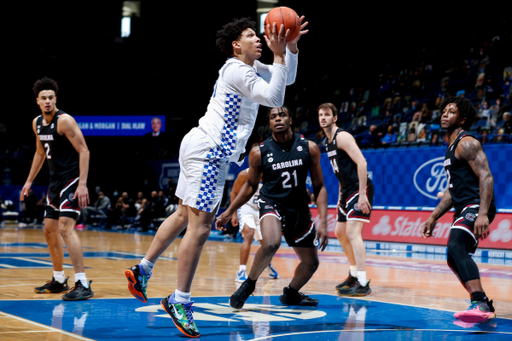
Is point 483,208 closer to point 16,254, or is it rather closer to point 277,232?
point 277,232

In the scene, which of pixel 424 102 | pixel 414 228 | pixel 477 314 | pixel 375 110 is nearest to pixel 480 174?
pixel 477 314

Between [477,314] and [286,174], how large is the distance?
202 centimetres

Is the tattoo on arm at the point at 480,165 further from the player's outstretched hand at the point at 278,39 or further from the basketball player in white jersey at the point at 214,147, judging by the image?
the player's outstretched hand at the point at 278,39

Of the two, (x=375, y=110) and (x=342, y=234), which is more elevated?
(x=375, y=110)

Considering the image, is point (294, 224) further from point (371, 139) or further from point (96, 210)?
point (96, 210)

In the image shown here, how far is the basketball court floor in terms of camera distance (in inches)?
163

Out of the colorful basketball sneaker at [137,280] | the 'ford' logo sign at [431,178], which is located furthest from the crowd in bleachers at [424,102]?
the colorful basketball sneaker at [137,280]

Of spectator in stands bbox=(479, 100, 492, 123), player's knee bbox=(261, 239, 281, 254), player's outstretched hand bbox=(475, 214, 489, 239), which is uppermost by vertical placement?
spectator in stands bbox=(479, 100, 492, 123)

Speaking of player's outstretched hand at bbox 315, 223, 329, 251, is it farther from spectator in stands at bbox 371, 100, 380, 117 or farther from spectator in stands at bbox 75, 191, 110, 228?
spectator in stands at bbox 75, 191, 110, 228

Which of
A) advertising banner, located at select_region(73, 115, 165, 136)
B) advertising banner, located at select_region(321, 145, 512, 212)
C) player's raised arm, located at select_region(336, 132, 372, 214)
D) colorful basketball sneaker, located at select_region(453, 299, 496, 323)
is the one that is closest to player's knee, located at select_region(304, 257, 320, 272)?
player's raised arm, located at select_region(336, 132, 372, 214)

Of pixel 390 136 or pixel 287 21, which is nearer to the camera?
pixel 287 21

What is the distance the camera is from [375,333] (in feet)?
13.9

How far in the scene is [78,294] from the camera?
552cm

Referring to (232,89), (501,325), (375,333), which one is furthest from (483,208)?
(232,89)
